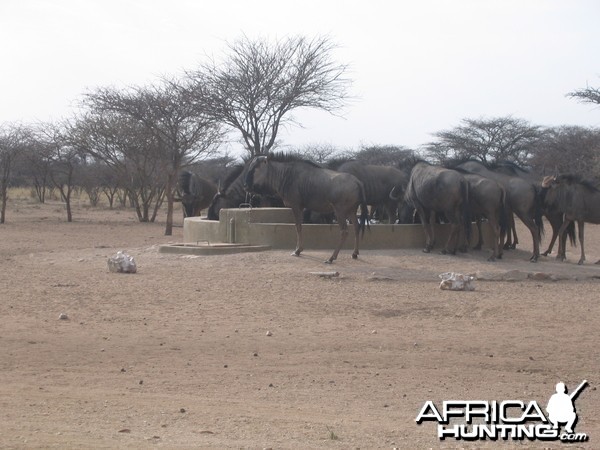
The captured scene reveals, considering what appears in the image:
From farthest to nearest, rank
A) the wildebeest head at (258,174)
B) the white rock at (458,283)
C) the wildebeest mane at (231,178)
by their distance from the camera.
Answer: the wildebeest mane at (231,178), the wildebeest head at (258,174), the white rock at (458,283)

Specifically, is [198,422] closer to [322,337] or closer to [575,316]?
[322,337]

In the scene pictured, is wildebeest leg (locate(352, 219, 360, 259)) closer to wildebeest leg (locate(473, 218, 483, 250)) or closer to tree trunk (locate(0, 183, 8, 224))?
wildebeest leg (locate(473, 218, 483, 250))

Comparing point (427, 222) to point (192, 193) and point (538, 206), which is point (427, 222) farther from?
point (192, 193)

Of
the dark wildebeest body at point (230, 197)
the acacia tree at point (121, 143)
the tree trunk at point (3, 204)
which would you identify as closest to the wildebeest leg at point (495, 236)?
the dark wildebeest body at point (230, 197)

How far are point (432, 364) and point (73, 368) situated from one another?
3217 millimetres

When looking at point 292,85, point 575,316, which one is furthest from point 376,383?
point 292,85

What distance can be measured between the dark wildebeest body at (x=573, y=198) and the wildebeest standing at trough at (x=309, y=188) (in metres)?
3.68

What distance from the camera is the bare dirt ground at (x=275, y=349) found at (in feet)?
22.2

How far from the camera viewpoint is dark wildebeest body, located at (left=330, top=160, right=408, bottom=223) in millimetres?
19625

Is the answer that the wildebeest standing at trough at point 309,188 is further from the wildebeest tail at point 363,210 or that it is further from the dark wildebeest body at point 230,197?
the dark wildebeest body at point 230,197

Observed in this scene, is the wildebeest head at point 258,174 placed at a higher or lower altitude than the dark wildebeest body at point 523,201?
higher

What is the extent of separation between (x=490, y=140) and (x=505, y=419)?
143ft

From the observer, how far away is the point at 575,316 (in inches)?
477

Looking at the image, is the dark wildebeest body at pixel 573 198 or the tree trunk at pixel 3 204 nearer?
the dark wildebeest body at pixel 573 198
